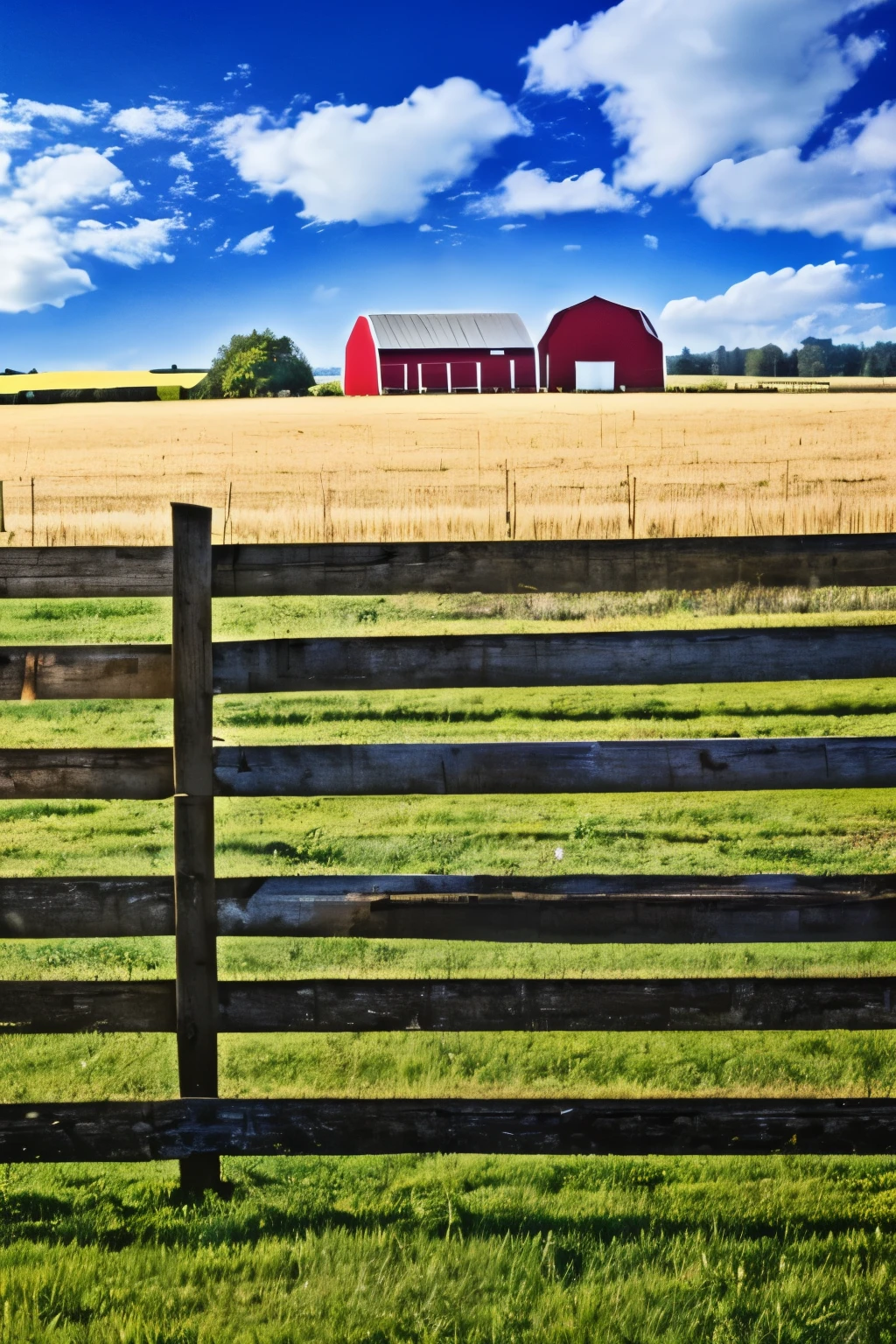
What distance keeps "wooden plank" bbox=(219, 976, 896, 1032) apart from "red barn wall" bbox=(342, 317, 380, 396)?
61838mm

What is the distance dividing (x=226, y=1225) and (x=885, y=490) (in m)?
22.8

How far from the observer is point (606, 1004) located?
3381 millimetres

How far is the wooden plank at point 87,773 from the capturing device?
3.41m

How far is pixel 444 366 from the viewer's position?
204 feet

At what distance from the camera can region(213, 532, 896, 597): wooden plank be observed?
3451mm

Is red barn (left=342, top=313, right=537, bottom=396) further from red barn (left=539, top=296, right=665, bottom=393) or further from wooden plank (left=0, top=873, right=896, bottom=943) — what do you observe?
wooden plank (left=0, top=873, right=896, bottom=943)

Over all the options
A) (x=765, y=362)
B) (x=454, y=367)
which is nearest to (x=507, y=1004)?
(x=454, y=367)

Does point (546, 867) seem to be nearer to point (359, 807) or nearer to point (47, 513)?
point (359, 807)

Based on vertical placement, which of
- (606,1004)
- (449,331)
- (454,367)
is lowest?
(606,1004)

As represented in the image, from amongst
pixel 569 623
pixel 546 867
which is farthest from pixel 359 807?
pixel 569 623

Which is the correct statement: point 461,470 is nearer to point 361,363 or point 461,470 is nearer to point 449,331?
point 449,331

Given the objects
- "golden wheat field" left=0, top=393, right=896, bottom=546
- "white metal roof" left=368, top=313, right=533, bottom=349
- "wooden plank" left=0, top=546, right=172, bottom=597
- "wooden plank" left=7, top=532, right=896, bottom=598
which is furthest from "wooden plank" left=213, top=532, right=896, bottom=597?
"white metal roof" left=368, top=313, right=533, bottom=349

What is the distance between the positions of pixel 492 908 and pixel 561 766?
18.6 inches

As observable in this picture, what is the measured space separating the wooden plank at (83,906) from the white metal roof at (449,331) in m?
61.1
